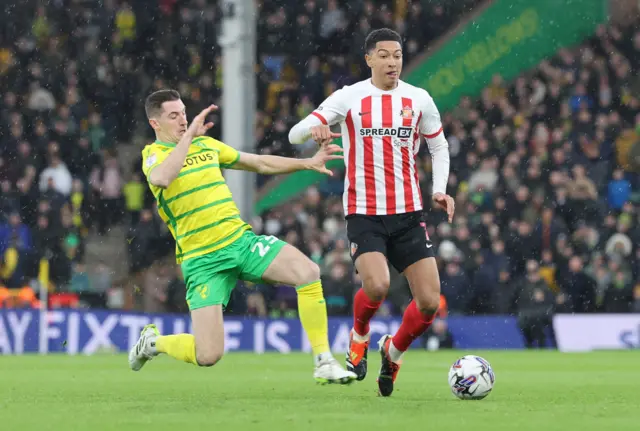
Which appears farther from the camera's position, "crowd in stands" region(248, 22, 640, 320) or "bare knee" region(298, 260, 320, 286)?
"crowd in stands" region(248, 22, 640, 320)

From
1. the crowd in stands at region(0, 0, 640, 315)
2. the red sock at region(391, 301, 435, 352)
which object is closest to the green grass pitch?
the red sock at region(391, 301, 435, 352)

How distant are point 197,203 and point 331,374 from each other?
1523 millimetres

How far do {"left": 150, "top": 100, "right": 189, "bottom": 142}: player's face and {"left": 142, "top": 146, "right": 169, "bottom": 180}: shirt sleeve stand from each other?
16 cm

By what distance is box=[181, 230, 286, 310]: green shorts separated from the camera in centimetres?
890

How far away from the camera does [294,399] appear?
8633mm

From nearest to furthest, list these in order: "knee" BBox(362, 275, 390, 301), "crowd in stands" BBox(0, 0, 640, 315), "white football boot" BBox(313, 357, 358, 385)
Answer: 1. "white football boot" BBox(313, 357, 358, 385)
2. "knee" BBox(362, 275, 390, 301)
3. "crowd in stands" BBox(0, 0, 640, 315)

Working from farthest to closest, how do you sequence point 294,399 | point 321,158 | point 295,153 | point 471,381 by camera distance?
point 295,153, point 321,158, point 294,399, point 471,381

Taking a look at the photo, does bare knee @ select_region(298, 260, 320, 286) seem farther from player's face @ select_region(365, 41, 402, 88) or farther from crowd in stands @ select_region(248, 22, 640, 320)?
crowd in stands @ select_region(248, 22, 640, 320)

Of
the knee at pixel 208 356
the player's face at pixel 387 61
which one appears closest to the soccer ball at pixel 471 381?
the knee at pixel 208 356

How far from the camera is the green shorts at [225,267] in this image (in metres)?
8.90

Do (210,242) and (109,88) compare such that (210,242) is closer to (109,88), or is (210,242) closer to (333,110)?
(333,110)

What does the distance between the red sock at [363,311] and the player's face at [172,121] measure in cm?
168

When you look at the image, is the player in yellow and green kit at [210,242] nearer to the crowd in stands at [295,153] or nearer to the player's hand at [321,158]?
the player's hand at [321,158]

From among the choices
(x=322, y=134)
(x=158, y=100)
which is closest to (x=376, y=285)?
(x=322, y=134)
